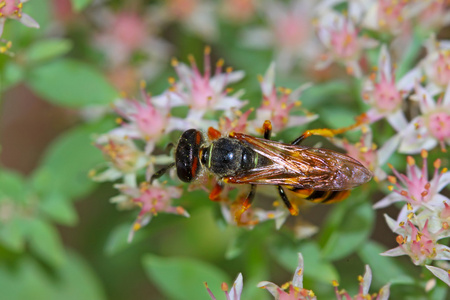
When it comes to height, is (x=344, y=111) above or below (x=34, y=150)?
above

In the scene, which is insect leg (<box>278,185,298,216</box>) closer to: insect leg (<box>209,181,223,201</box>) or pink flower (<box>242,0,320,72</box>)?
insect leg (<box>209,181,223,201</box>)

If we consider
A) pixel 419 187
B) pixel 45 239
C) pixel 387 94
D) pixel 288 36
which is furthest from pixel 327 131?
pixel 288 36

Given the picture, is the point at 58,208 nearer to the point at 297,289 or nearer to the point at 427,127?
the point at 297,289

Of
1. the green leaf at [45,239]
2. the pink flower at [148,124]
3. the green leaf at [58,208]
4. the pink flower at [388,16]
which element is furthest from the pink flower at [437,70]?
the green leaf at [45,239]

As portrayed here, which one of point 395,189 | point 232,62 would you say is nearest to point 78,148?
point 232,62

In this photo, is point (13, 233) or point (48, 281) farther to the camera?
point (48, 281)

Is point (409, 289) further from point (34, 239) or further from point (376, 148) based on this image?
point (34, 239)

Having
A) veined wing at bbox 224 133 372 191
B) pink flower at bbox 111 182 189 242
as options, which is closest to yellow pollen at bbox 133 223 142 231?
pink flower at bbox 111 182 189 242
